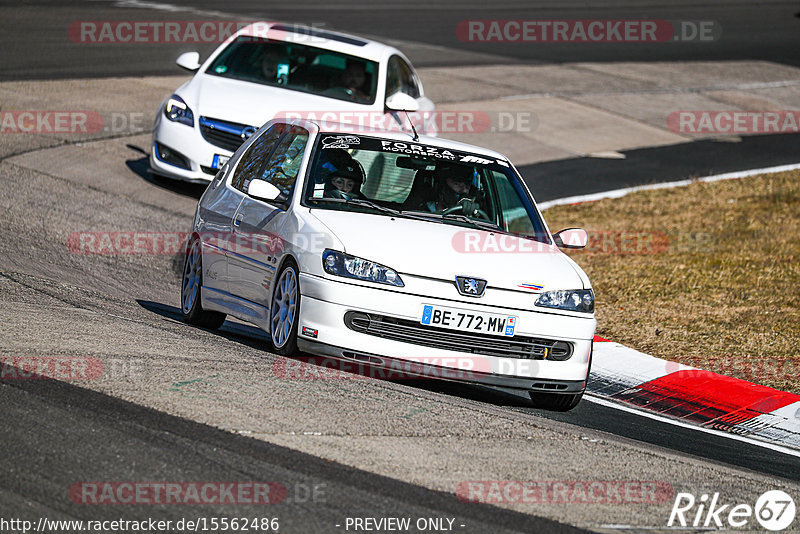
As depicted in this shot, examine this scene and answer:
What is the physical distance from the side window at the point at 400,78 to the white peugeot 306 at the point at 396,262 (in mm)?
6019

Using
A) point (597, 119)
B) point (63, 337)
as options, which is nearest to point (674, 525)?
point (63, 337)

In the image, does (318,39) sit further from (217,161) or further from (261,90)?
(217,161)

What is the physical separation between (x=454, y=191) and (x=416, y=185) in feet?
0.90

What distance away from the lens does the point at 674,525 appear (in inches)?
220

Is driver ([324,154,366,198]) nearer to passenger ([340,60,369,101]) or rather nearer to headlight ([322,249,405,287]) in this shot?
headlight ([322,249,405,287])

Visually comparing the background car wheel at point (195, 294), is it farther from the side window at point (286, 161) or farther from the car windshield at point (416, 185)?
the car windshield at point (416, 185)

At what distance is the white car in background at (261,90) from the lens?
13.8 meters

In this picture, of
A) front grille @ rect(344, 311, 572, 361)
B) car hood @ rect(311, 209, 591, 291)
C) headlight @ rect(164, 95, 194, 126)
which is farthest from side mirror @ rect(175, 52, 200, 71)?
front grille @ rect(344, 311, 572, 361)

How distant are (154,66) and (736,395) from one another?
49.8 ft

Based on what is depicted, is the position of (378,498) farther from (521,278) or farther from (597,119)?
(597,119)

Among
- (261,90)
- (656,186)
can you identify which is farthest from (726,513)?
(656,186)

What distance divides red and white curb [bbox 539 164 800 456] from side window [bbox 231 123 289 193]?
295cm

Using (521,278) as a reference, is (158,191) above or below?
below

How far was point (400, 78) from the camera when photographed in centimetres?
1545
